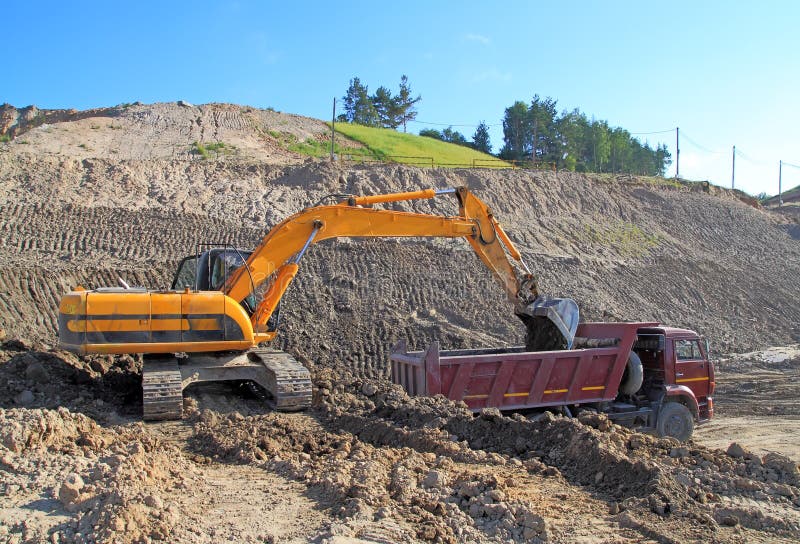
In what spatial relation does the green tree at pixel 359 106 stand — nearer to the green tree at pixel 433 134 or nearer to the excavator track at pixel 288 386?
the green tree at pixel 433 134

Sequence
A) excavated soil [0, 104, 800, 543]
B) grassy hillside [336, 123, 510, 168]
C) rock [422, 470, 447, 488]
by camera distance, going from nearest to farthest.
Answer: excavated soil [0, 104, 800, 543]
rock [422, 470, 447, 488]
grassy hillside [336, 123, 510, 168]

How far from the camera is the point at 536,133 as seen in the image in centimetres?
6272

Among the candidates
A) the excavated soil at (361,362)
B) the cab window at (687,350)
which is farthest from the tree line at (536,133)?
the cab window at (687,350)

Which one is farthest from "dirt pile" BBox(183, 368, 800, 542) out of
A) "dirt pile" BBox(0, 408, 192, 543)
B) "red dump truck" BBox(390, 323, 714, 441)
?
"dirt pile" BBox(0, 408, 192, 543)

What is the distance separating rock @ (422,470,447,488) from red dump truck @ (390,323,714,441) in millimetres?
3454

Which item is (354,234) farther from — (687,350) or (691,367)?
(691,367)

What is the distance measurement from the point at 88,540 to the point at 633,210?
31085 millimetres

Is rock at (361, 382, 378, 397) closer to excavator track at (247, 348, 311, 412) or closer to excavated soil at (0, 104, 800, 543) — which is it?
excavated soil at (0, 104, 800, 543)

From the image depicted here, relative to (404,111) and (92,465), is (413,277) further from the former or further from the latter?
(404,111)

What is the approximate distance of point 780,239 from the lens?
1359 inches

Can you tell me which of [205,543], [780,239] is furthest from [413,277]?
[780,239]

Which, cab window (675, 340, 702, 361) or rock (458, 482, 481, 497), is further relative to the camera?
cab window (675, 340, 702, 361)

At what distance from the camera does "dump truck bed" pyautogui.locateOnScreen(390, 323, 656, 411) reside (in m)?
10.0

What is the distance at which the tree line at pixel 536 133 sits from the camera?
208ft
